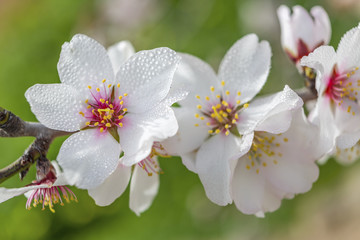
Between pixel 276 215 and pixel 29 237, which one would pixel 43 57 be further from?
pixel 276 215

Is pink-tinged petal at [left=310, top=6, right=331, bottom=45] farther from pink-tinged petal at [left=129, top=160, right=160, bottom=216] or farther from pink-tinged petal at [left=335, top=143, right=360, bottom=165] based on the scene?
pink-tinged petal at [left=129, top=160, right=160, bottom=216]

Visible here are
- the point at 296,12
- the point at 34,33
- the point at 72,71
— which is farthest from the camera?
the point at 34,33

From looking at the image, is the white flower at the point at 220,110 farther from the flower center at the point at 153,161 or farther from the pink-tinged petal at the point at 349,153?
the pink-tinged petal at the point at 349,153

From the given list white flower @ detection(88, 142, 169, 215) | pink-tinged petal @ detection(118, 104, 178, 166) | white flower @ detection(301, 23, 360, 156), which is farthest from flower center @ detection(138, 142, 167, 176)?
white flower @ detection(301, 23, 360, 156)

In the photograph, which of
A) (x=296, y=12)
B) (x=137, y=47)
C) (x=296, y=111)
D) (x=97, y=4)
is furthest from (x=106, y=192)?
(x=97, y=4)

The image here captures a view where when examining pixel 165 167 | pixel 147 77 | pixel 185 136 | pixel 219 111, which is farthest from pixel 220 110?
pixel 165 167
